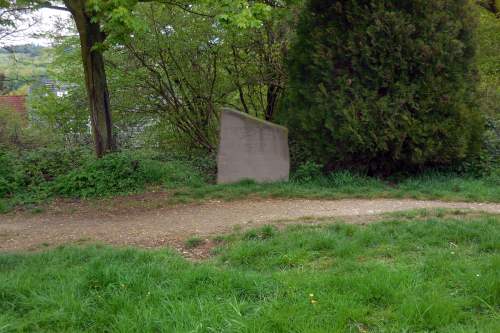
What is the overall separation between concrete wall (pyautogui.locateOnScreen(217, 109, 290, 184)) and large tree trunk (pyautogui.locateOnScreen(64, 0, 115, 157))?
2.25 meters

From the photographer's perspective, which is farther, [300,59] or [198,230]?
[300,59]

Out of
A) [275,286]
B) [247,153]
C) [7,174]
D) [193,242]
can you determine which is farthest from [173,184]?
[275,286]

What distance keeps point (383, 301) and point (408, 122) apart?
5.10 m

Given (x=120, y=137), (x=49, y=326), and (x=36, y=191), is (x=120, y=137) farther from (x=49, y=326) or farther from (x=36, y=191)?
(x=49, y=326)

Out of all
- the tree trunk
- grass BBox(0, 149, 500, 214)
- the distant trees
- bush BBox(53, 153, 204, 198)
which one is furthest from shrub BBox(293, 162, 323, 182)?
the tree trunk

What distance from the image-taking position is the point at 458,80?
8.45 m

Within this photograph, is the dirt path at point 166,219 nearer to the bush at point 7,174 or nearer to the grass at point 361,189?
the grass at point 361,189

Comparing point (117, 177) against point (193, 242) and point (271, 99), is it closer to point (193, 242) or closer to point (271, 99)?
point (193, 242)

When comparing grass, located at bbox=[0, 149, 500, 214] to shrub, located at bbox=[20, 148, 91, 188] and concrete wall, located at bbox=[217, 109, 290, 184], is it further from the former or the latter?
concrete wall, located at bbox=[217, 109, 290, 184]

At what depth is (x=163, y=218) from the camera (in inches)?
269

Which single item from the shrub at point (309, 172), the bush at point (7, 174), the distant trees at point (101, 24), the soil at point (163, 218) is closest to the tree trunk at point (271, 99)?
the distant trees at point (101, 24)

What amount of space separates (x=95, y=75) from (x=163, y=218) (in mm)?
3643

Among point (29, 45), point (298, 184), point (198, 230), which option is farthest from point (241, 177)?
point (29, 45)

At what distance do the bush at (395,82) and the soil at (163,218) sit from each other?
1.44 meters
